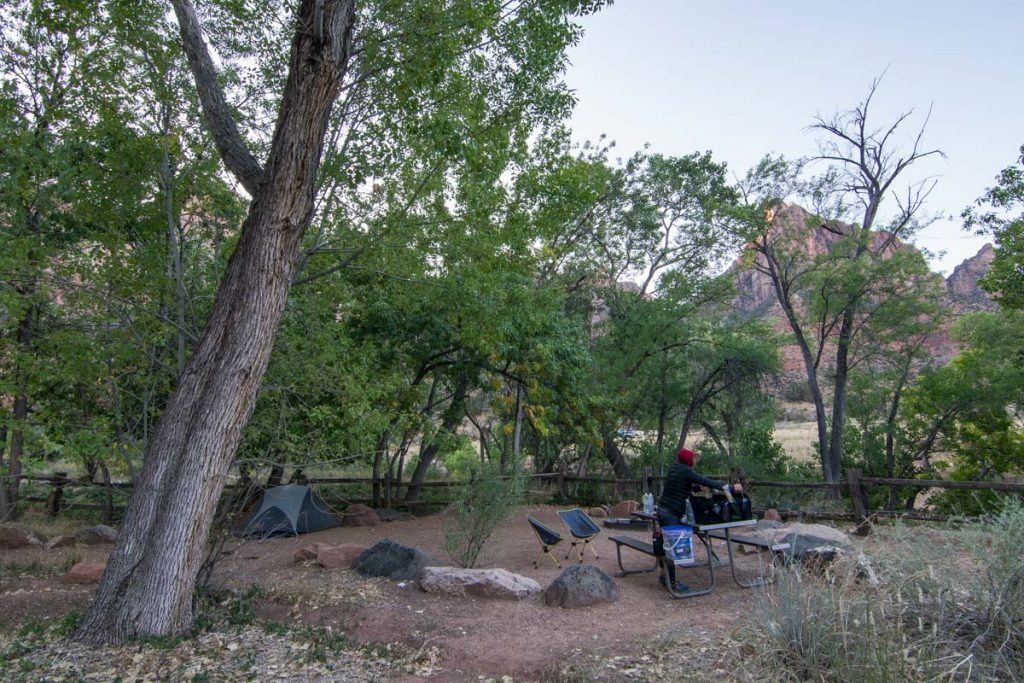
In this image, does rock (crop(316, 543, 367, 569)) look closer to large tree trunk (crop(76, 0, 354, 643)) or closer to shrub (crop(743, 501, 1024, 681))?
large tree trunk (crop(76, 0, 354, 643))

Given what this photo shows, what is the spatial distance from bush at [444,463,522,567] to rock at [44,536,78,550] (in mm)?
6069

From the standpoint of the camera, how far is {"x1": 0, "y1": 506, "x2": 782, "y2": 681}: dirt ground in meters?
4.70

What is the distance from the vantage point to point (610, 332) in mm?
17484

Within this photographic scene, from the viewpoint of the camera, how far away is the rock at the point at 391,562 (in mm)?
6848

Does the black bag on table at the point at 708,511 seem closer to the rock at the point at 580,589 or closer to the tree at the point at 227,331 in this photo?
the rock at the point at 580,589

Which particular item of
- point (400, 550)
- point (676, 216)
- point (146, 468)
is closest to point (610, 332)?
point (676, 216)

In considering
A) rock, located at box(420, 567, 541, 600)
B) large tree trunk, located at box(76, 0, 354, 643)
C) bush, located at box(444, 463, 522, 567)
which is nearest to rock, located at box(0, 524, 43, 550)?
large tree trunk, located at box(76, 0, 354, 643)

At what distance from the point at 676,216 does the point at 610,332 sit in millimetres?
4065

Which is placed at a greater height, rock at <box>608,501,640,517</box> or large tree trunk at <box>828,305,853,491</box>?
large tree trunk at <box>828,305,853,491</box>

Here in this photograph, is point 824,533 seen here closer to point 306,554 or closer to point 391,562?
point 391,562

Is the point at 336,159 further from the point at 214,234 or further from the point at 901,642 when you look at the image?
the point at 901,642

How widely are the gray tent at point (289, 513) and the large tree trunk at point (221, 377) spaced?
6195mm

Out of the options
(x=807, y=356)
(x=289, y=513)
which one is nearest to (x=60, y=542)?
(x=289, y=513)

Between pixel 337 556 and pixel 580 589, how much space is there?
3.13 metres
